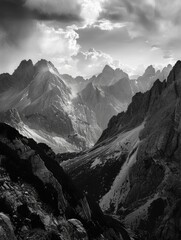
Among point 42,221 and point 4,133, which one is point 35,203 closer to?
point 42,221

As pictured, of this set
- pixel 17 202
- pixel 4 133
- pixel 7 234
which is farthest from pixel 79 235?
pixel 4 133

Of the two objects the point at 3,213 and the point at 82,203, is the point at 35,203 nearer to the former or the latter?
the point at 3,213

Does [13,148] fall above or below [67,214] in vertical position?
above

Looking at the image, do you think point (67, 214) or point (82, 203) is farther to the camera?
point (82, 203)

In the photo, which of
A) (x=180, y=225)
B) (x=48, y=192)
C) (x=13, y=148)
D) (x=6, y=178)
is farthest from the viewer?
(x=180, y=225)

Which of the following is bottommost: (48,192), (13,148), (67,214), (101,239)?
(101,239)

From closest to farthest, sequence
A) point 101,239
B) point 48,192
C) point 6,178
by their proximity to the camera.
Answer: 1. point 6,178
2. point 48,192
3. point 101,239
